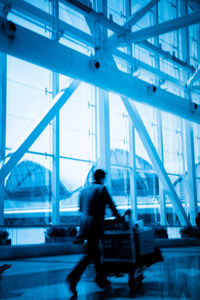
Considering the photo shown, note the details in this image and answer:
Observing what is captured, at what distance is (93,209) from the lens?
5559 millimetres

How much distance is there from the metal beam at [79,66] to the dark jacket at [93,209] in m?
5.71

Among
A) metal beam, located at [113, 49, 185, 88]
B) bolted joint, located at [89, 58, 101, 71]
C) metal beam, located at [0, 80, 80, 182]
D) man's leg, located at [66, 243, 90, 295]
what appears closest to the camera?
man's leg, located at [66, 243, 90, 295]

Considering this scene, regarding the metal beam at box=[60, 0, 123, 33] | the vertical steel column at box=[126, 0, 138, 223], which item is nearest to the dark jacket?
the metal beam at box=[60, 0, 123, 33]

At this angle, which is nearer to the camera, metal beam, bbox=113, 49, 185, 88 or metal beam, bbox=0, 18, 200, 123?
metal beam, bbox=0, 18, 200, 123

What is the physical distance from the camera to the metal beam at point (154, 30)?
13039 mm

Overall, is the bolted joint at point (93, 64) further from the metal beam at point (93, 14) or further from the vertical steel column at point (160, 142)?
the vertical steel column at point (160, 142)

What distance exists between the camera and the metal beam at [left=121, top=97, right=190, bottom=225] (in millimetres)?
17922

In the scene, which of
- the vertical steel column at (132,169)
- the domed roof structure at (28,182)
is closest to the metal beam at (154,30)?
the domed roof structure at (28,182)


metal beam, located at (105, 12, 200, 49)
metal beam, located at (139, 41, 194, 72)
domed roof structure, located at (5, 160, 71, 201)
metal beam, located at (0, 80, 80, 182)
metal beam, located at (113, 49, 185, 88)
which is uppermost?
metal beam, located at (139, 41, 194, 72)

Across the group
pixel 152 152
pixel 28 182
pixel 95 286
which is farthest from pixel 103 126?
pixel 95 286

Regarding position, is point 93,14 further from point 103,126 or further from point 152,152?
point 152,152

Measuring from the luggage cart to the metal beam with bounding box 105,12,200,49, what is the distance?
347 inches

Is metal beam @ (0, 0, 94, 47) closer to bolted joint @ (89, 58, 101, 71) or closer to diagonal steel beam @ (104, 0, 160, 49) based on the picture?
diagonal steel beam @ (104, 0, 160, 49)

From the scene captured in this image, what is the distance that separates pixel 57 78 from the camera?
15.6 metres
